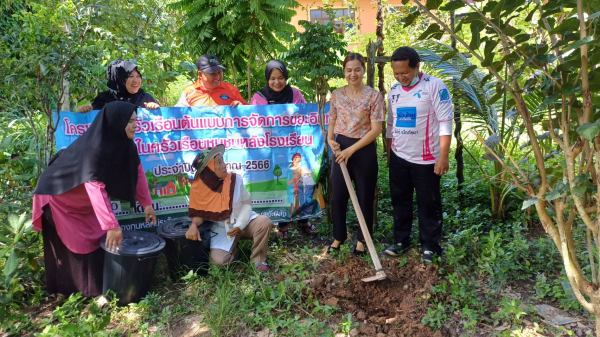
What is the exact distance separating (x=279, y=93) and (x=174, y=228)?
1684 mm

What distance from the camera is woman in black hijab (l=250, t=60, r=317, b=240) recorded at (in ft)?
14.4

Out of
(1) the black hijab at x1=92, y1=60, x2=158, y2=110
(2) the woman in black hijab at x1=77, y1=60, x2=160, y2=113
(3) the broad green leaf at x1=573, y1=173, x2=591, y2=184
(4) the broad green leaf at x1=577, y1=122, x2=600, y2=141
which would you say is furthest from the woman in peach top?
(4) the broad green leaf at x1=577, y1=122, x2=600, y2=141

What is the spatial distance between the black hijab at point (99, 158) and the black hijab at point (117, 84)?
87cm

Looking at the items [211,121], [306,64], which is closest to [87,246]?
[211,121]

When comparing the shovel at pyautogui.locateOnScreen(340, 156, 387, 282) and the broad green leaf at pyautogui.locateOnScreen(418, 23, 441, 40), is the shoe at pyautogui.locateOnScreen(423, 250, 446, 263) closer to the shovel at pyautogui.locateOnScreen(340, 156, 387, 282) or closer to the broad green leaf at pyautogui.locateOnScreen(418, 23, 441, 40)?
the shovel at pyautogui.locateOnScreen(340, 156, 387, 282)

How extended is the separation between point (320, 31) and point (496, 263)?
8.27ft

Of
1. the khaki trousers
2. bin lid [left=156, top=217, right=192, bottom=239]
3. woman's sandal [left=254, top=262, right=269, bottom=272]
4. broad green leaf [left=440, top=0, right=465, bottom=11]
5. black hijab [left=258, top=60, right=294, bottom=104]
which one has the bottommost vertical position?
woman's sandal [left=254, top=262, right=269, bottom=272]

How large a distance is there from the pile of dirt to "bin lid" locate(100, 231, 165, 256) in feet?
4.07

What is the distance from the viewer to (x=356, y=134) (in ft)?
12.6

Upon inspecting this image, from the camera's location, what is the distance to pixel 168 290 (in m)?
3.66

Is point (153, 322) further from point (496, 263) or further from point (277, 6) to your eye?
point (277, 6)

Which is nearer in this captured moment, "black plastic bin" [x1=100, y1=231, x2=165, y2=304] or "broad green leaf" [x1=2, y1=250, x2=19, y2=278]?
"broad green leaf" [x1=2, y1=250, x2=19, y2=278]

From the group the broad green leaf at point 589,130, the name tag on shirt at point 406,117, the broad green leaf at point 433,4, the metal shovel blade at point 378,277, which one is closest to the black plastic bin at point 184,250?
the metal shovel blade at point 378,277

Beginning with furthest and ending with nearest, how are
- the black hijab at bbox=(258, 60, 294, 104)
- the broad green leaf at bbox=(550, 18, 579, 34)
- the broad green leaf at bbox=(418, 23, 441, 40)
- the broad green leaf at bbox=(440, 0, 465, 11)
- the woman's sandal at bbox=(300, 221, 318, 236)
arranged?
the woman's sandal at bbox=(300, 221, 318, 236) < the black hijab at bbox=(258, 60, 294, 104) < the broad green leaf at bbox=(418, 23, 441, 40) < the broad green leaf at bbox=(440, 0, 465, 11) < the broad green leaf at bbox=(550, 18, 579, 34)
